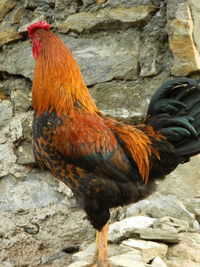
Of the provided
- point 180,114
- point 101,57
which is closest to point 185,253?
point 180,114

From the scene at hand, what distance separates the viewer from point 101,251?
9.93ft

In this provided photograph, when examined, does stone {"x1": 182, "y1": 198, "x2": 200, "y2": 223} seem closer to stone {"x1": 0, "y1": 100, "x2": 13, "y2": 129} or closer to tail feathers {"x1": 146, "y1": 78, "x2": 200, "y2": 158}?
tail feathers {"x1": 146, "y1": 78, "x2": 200, "y2": 158}

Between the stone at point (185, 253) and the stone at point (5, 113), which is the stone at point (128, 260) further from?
the stone at point (5, 113)

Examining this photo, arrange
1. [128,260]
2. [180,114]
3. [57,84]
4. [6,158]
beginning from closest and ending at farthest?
[128,260] → [57,84] → [180,114] → [6,158]

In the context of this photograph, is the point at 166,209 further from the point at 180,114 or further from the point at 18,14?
the point at 18,14

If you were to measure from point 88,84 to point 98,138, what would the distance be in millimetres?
1045

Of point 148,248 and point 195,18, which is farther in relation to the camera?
point 195,18

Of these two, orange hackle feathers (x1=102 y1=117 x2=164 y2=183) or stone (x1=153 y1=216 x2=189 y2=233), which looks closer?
orange hackle feathers (x1=102 y1=117 x2=164 y2=183)

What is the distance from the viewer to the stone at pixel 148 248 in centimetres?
305

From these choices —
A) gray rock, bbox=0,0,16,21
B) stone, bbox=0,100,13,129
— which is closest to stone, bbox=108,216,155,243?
stone, bbox=0,100,13,129

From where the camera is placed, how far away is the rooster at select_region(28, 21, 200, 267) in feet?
9.96

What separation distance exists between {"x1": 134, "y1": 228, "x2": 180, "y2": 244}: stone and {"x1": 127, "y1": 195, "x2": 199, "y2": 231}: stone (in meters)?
0.37

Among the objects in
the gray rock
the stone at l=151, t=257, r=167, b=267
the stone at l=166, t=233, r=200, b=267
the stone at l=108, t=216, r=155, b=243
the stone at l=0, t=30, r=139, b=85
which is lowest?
the stone at l=166, t=233, r=200, b=267

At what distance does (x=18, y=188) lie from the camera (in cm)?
400
